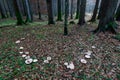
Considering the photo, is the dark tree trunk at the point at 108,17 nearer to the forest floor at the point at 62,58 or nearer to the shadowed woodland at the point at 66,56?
the shadowed woodland at the point at 66,56

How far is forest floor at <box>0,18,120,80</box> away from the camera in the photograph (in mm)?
3227

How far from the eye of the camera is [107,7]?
5496 mm

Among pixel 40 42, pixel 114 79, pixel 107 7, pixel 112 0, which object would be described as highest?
pixel 112 0

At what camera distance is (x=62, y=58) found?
13.0 ft

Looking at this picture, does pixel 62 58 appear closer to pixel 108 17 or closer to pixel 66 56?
pixel 66 56

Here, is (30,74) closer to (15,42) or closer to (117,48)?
(15,42)

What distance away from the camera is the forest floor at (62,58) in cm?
323

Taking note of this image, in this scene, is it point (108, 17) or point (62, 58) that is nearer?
point (62, 58)

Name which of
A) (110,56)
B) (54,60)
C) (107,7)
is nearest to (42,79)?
(54,60)

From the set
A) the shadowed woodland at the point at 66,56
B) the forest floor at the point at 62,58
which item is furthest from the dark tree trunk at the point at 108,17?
the forest floor at the point at 62,58

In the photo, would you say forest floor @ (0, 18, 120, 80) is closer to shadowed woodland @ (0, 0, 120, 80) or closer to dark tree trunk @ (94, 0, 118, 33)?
shadowed woodland @ (0, 0, 120, 80)

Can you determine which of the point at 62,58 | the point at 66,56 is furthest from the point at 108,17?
the point at 62,58

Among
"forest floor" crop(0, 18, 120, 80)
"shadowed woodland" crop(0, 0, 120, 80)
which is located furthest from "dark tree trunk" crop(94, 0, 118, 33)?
"forest floor" crop(0, 18, 120, 80)

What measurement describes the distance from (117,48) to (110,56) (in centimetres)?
83
